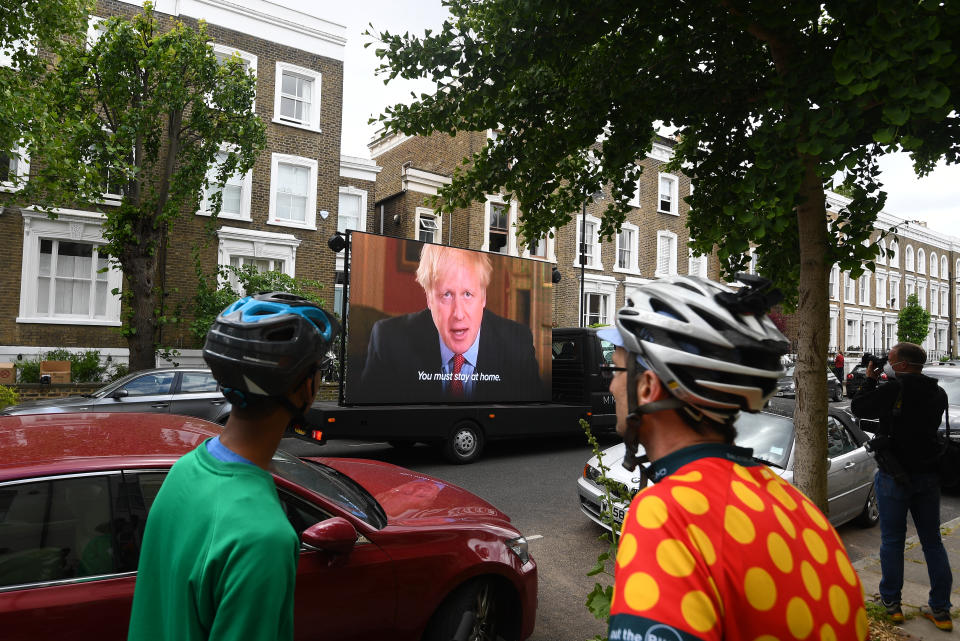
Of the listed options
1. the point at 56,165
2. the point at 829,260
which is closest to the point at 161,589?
the point at 829,260

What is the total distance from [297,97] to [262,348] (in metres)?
20.4

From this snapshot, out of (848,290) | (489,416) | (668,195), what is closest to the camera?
(489,416)

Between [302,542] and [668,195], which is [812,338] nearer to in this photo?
[302,542]

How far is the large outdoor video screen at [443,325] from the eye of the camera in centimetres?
866

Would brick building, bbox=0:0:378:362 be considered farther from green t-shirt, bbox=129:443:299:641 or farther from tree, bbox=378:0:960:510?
green t-shirt, bbox=129:443:299:641

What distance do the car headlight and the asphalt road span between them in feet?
2.48

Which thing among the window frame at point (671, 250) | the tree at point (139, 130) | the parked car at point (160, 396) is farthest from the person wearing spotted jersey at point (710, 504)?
the window frame at point (671, 250)

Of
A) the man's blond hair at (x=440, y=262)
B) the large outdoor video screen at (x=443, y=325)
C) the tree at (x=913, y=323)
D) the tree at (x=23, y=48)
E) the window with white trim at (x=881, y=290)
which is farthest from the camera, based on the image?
the window with white trim at (x=881, y=290)

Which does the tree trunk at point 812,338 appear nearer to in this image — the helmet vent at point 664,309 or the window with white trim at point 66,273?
the helmet vent at point 664,309

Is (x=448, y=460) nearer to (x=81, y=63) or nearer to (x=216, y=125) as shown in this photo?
(x=216, y=125)

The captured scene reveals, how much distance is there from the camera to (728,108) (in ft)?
14.5

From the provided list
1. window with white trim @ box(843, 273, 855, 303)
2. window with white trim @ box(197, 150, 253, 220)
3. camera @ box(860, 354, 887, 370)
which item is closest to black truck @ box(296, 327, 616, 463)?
camera @ box(860, 354, 887, 370)

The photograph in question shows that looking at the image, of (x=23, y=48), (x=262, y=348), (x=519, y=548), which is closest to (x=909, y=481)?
(x=519, y=548)

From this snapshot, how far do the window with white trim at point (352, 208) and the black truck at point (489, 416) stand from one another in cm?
1240
